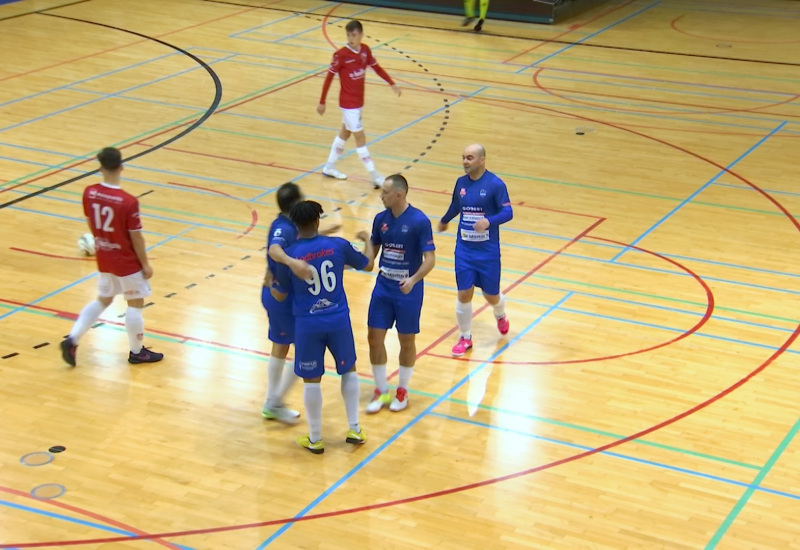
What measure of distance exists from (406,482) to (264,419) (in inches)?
59.0

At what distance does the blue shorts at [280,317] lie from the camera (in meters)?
8.38

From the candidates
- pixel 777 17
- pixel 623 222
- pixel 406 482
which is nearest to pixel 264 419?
pixel 406 482

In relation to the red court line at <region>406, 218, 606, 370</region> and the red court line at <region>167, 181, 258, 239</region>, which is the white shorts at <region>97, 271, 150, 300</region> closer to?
the red court line at <region>406, 218, 606, 370</region>

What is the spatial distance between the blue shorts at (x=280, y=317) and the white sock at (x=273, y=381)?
25 cm

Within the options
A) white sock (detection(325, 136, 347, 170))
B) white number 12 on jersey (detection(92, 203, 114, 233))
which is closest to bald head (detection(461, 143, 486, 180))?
white number 12 on jersey (detection(92, 203, 114, 233))

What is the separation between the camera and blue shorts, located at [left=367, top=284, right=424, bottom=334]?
862 cm

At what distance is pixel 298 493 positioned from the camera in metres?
7.80

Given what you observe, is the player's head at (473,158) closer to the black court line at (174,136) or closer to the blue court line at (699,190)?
the blue court line at (699,190)

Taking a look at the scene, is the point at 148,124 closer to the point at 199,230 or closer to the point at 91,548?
the point at 199,230

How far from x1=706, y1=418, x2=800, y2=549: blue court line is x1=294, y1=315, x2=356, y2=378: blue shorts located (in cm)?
288

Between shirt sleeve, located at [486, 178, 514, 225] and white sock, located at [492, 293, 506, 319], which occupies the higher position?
shirt sleeve, located at [486, 178, 514, 225]

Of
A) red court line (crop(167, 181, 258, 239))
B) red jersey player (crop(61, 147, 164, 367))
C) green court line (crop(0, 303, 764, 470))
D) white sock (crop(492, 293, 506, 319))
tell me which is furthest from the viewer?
red court line (crop(167, 181, 258, 239))

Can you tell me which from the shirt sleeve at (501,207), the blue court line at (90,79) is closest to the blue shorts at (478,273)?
the shirt sleeve at (501,207)

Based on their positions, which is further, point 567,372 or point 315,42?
point 315,42
